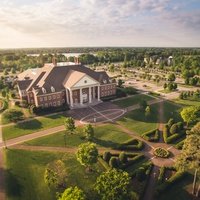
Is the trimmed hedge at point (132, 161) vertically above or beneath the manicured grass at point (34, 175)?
above

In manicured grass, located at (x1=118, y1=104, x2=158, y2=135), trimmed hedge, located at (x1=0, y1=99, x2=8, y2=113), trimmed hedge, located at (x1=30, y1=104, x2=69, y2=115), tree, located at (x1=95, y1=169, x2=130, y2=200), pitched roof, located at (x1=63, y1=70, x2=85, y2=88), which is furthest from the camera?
pitched roof, located at (x1=63, y1=70, x2=85, y2=88)

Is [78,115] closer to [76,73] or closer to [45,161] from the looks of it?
[76,73]

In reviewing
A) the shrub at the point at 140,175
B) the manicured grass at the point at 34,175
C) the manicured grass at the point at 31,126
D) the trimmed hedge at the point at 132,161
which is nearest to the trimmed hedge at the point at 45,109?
the manicured grass at the point at 31,126

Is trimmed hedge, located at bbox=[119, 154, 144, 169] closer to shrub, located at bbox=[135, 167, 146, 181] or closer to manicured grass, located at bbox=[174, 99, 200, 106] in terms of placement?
shrub, located at bbox=[135, 167, 146, 181]

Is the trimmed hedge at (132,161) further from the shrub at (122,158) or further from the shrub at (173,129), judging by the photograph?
the shrub at (173,129)

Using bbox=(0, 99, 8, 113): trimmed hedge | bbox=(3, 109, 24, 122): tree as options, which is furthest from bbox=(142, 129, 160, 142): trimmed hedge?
bbox=(0, 99, 8, 113): trimmed hedge

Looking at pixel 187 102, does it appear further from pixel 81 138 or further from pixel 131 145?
pixel 81 138

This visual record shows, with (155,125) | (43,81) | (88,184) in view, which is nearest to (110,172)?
(88,184)
